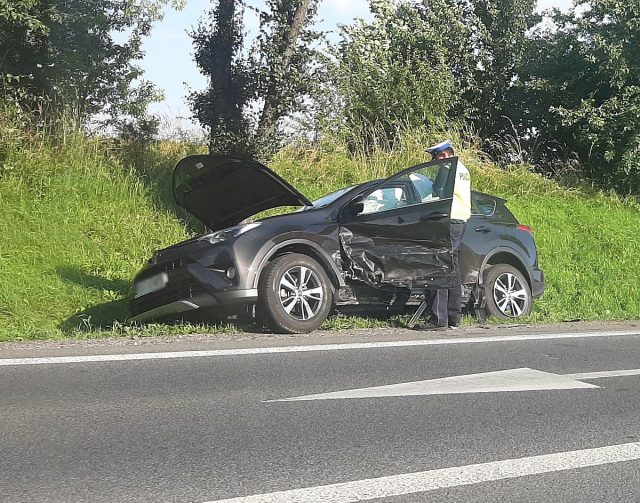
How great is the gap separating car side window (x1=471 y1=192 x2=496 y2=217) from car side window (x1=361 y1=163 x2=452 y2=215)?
3.68 ft

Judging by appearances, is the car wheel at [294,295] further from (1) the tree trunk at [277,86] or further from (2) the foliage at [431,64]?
(2) the foliage at [431,64]

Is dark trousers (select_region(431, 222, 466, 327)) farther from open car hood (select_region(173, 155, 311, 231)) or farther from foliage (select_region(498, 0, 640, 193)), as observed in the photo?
foliage (select_region(498, 0, 640, 193))

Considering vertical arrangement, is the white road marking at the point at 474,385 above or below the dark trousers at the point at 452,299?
below

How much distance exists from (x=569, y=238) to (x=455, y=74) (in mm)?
8324

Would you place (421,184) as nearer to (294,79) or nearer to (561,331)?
(561,331)

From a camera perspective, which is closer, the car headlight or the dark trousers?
the car headlight

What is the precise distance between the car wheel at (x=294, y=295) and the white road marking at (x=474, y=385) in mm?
2019

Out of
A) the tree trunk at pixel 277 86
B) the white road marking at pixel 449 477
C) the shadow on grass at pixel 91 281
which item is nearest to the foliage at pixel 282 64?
the tree trunk at pixel 277 86

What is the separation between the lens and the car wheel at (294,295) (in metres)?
7.14

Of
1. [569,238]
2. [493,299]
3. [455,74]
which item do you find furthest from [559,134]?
[493,299]

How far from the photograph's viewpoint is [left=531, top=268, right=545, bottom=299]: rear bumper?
364 inches

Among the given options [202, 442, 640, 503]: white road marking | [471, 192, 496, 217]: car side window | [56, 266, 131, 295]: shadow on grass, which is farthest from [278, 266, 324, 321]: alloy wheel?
[202, 442, 640, 503]: white road marking

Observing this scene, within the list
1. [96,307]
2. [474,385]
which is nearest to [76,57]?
[96,307]

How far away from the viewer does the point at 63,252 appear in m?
9.92
